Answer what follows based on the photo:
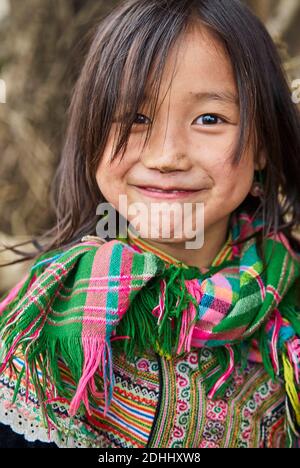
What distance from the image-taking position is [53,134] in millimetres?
1975

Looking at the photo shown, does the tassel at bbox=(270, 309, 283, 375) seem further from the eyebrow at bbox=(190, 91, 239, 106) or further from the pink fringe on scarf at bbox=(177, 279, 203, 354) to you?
the eyebrow at bbox=(190, 91, 239, 106)

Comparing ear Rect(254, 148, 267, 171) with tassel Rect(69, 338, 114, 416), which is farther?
ear Rect(254, 148, 267, 171)

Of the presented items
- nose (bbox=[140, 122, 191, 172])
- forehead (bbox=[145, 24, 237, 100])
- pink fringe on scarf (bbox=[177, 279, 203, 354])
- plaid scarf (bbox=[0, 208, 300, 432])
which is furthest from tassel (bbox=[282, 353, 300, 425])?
forehead (bbox=[145, 24, 237, 100])

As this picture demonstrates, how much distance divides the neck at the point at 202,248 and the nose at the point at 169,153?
19 centimetres

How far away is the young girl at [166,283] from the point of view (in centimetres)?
105

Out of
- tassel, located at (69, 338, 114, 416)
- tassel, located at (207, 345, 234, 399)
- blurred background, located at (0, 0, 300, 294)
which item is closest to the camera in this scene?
tassel, located at (69, 338, 114, 416)

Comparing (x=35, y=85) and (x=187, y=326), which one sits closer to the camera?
(x=187, y=326)

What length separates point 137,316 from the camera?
3.55 feet

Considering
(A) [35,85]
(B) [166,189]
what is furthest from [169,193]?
(A) [35,85]

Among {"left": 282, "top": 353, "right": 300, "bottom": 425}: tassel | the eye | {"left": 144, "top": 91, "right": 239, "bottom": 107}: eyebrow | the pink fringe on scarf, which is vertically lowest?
{"left": 282, "top": 353, "right": 300, "bottom": 425}: tassel

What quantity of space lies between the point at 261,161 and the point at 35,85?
0.99m

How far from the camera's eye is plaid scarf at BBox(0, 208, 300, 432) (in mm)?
1038

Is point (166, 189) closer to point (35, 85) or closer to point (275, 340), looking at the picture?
point (275, 340)

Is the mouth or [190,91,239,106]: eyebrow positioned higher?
[190,91,239,106]: eyebrow
